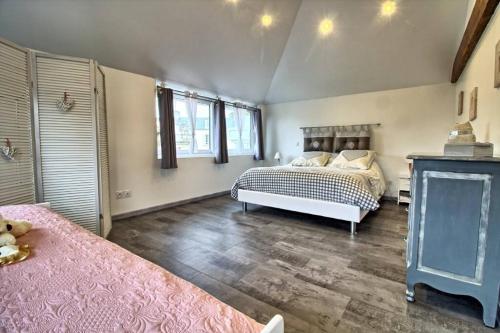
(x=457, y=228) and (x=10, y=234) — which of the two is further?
(x=457, y=228)

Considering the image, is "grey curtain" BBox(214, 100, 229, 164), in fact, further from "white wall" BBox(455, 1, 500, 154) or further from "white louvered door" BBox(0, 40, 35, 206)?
"white wall" BBox(455, 1, 500, 154)

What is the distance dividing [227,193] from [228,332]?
15.2 ft

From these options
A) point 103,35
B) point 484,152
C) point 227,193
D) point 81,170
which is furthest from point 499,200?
point 227,193

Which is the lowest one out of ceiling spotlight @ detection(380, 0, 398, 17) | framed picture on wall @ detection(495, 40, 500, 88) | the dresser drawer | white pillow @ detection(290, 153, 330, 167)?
the dresser drawer

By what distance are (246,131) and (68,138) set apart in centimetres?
396

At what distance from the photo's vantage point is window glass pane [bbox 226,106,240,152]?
5.37 m

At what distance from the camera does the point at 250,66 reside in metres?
4.45

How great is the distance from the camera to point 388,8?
3.24m

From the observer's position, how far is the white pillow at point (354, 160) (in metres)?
4.15

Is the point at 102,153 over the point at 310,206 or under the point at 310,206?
over

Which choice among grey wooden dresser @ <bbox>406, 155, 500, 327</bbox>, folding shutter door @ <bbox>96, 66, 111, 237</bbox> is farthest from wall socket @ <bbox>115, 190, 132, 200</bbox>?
grey wooden dresser @ <bbox>406, 155, 500, 327</bbox>

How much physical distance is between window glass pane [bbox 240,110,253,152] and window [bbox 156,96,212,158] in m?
1.11

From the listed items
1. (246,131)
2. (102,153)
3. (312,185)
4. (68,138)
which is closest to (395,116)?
(312,185)

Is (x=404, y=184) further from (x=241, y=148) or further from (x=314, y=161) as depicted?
(x=241, y=148)
